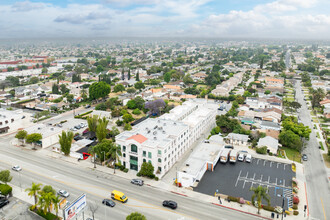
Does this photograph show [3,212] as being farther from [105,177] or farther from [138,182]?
[138,182]

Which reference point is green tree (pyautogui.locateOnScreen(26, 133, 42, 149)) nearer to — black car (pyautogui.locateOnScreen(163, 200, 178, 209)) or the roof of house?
black car (pyautogui.locateOnScreen(163, 200, 178, 209))

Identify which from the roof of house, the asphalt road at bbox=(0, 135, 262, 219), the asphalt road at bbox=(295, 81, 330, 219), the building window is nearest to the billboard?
the asphalt road at bbox=(0, 135, 262, 219)

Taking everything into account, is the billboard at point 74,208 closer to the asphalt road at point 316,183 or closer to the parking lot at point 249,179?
the parking lot at point 249,179

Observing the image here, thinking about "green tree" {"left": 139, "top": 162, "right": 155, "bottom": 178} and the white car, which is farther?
the white car

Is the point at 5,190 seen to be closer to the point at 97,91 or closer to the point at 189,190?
the point at 189,190

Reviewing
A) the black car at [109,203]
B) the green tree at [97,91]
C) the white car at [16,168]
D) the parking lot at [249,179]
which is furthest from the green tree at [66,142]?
the green tree at [97,91]
